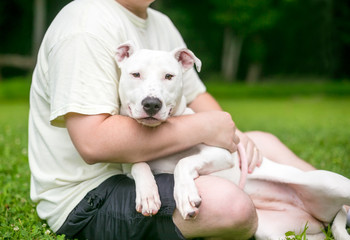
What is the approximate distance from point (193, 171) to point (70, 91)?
2.54 feet

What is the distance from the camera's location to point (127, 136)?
2203 millimetres

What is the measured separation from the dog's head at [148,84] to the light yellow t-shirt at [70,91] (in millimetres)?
73

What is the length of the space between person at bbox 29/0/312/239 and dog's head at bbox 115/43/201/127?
67 millimetres

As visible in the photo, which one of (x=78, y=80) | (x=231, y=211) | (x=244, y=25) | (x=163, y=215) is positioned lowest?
(x=244, y=25)

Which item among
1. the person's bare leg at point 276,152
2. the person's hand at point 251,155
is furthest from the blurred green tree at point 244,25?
the person's hand at point 251,155

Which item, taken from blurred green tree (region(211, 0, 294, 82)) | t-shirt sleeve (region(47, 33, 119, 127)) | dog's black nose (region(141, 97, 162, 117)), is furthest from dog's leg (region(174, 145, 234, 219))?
blurred green tree (region(211, 0, 294, 82))

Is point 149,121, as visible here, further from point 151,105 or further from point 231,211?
point 231,211

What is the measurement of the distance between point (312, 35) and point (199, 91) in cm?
2137

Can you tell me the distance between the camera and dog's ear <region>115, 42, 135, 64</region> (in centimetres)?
238

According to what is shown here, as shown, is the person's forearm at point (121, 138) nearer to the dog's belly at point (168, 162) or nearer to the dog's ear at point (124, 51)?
the dog's belly at point (168, 162)

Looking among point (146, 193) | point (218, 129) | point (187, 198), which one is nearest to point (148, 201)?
point (146, 193)

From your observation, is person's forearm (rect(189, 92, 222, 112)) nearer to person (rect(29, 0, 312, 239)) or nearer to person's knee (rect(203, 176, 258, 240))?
person (rect(29, 0, 312, 239))

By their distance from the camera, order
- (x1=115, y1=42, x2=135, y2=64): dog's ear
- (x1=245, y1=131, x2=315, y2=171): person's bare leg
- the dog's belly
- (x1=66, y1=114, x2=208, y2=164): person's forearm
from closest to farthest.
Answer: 1. (x1=66, y1=114, x2=208, y2=164): person's forearm
2. (x1=115, y1=42, x2=135, y2=64): dog's ear
3. the dog's belly
4. (x1=245, y1=131, x2=315, y2=171): person's bare leg

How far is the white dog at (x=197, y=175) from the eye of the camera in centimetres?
217
